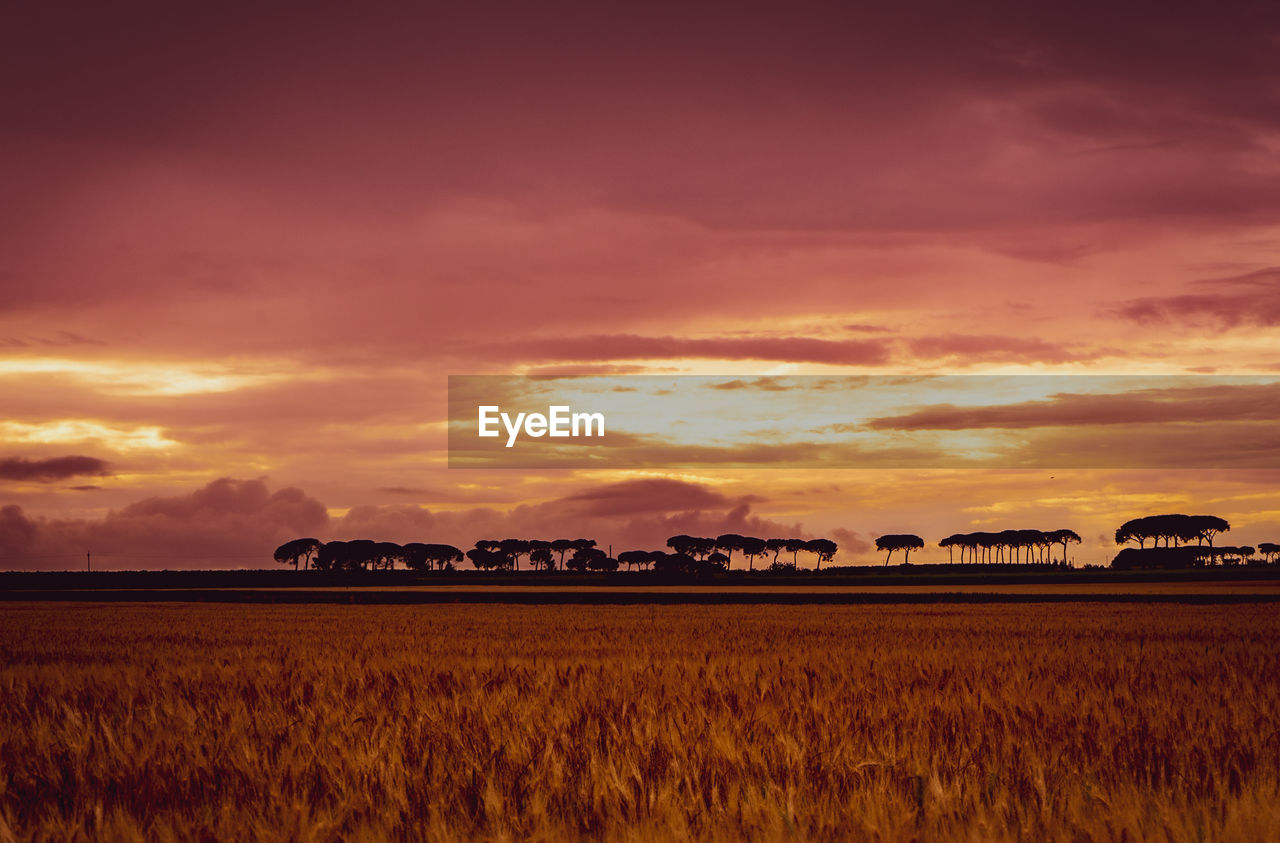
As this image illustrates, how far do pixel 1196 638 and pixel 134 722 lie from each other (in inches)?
820

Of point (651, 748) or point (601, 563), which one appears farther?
point (601, 563)

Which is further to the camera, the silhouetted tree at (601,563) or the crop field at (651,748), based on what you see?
the silhouetted tree at (601,563)

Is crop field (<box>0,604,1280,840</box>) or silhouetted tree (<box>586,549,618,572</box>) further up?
crop field (<box>0,604,1280,840</box>)

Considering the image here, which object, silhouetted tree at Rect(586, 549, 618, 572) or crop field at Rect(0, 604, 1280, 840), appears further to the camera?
silhouetted tree at Rect(586, 549, 618, 572)

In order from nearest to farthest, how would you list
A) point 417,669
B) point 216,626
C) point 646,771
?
1. point 646,771
2. point 417,669
3. point 216,626

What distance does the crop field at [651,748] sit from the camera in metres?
4.60

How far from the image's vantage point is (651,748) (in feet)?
20.7

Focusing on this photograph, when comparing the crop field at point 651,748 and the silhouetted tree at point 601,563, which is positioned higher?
the crop field at point 651,748

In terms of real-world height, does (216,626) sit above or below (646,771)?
below

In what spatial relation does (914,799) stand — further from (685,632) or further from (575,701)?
(685,632)

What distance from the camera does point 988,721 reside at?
7.82m

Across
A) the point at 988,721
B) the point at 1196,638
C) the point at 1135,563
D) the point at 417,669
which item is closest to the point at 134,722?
the point at 417,669

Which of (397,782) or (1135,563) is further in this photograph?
(1135,563)

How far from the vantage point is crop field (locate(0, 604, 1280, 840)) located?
4602 mm
